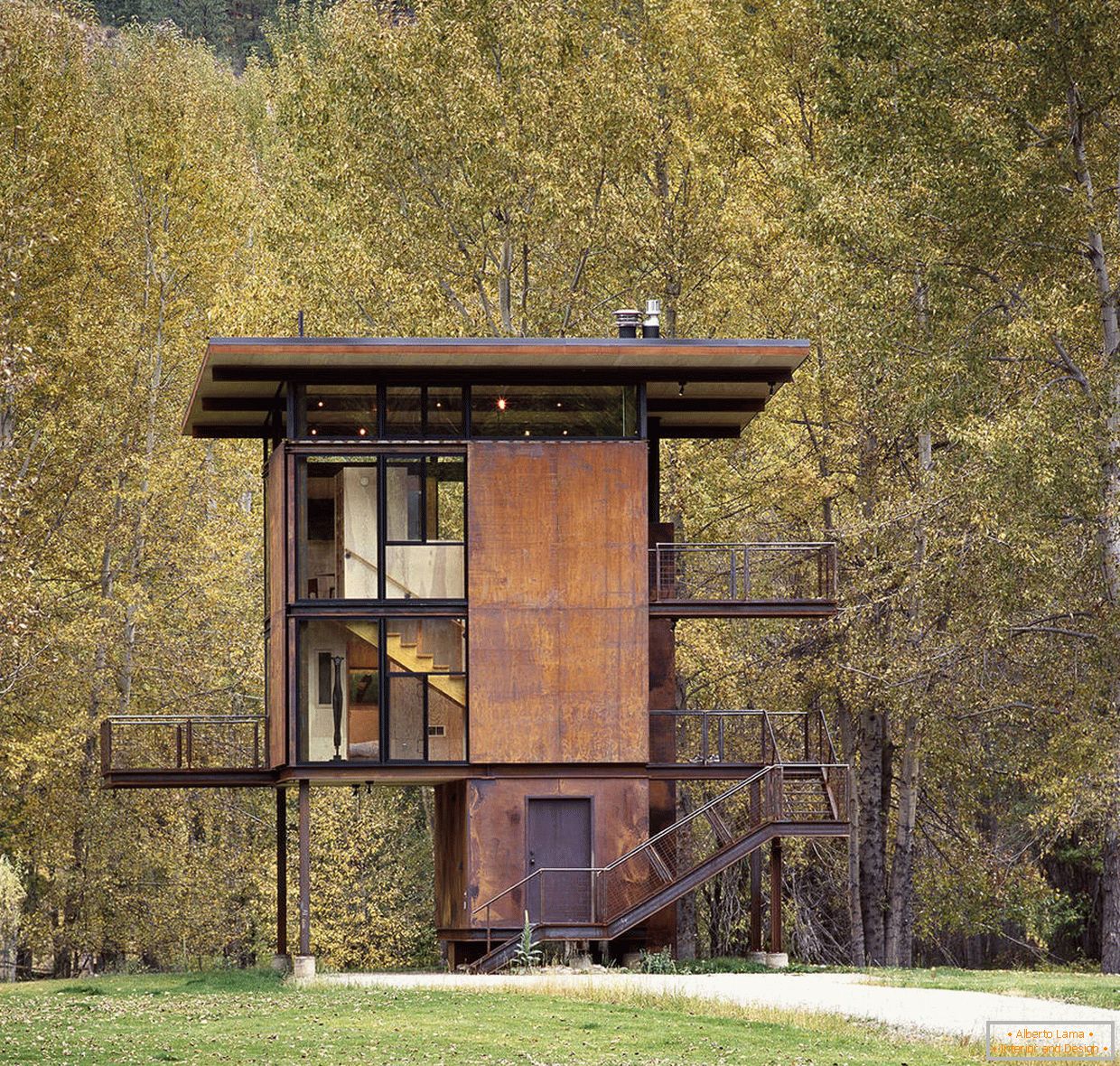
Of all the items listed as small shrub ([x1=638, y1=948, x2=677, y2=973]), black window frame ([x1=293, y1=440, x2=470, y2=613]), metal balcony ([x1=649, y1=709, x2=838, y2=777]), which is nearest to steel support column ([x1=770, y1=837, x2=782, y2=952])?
metal balcony ([x1=649, y1=709, x2=838, y2=777])

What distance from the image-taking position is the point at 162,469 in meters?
40.6

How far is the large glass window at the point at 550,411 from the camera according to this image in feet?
97.9

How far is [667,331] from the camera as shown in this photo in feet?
132

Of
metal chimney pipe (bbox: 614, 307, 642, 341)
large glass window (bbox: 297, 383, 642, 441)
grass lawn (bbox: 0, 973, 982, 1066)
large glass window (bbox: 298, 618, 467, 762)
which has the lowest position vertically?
grass lawn (bbox: 0, 973, 982, 1066)

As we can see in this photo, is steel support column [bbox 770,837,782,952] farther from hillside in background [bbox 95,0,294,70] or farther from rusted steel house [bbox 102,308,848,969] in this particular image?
hillside in background [bbox 95,0,294,70]

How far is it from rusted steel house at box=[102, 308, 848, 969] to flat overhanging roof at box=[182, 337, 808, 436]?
0.19 feet

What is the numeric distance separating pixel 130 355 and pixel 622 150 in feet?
37.1

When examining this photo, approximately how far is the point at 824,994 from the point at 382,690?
889 centimetres

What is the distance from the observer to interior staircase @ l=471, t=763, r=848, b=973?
28.6m

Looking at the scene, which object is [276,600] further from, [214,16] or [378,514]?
[214,16]

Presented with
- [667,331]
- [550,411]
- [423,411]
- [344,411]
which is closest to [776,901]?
[550,411]

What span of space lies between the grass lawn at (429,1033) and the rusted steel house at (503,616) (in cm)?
559

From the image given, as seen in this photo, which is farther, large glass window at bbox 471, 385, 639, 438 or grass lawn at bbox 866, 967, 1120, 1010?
large glass window at bbox 471, 385, 639, 438

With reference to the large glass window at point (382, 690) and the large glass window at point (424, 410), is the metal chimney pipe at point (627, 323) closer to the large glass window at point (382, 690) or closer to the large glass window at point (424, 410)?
the large glass window at point (424, 410)
